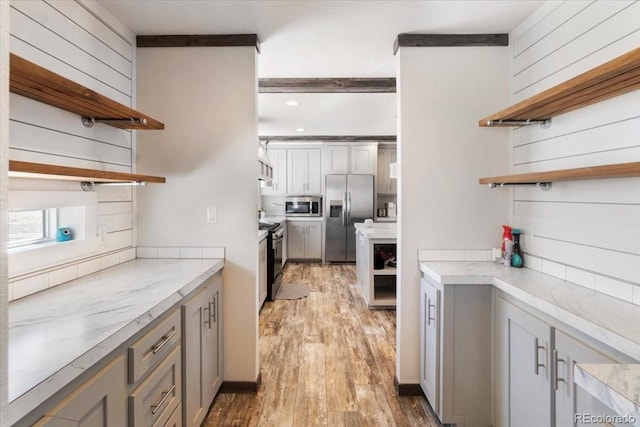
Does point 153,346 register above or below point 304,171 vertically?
below

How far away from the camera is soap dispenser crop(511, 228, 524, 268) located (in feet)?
6.61

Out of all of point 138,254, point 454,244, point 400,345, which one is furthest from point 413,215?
point 138,254

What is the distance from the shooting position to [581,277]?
1.60 meters

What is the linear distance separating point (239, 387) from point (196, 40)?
2508mm

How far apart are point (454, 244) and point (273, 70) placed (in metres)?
2.17

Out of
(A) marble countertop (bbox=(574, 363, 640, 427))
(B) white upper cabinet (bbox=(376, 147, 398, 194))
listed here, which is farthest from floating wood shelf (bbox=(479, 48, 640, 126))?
(B) white upper cabinet (bbox=(376, 147, 398, 194))

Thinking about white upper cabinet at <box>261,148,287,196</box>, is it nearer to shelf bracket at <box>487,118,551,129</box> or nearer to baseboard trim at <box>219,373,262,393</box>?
baseboard trim at <box>219,373,262,393</box>

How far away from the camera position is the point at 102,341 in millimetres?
969

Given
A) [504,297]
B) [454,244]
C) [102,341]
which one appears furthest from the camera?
[454,244]

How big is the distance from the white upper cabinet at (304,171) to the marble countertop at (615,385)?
6.24 metres

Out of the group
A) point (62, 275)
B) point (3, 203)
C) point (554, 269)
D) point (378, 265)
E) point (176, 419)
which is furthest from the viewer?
point (378, 265)

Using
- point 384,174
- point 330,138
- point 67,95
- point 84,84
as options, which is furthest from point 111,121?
point 384,174

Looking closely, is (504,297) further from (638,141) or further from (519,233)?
(638,141)

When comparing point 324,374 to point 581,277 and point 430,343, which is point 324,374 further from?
point 581,277
